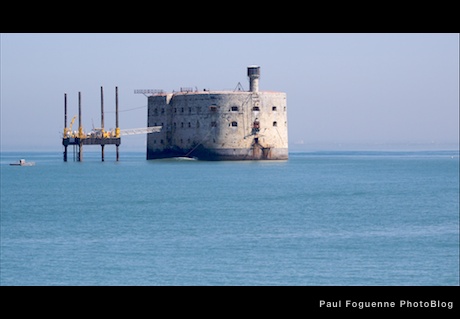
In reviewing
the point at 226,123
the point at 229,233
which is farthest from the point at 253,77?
the point at 229,233

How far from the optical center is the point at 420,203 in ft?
181

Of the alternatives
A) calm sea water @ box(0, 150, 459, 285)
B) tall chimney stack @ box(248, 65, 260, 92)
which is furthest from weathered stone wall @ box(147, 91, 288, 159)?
calm sea water @ box(0, 150, 459, 285)

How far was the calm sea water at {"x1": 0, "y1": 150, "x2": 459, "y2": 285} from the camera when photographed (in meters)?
29.1

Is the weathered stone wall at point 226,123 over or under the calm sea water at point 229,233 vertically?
over

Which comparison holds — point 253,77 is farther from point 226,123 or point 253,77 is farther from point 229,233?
point 229,233

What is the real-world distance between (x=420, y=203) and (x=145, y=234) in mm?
21297

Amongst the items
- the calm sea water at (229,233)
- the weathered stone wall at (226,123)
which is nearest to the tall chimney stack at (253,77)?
the weathered stone wall at (226,123)

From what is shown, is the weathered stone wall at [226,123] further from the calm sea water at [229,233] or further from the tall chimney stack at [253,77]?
the calm sea water at [229,233]

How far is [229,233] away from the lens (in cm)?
3938

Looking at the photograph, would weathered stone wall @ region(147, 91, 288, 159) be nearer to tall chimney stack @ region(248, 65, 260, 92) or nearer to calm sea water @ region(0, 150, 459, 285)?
tall chimney stack @ region(248, 65, 260, 92)

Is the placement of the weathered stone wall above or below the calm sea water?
above

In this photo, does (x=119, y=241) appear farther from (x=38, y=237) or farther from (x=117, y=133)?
(x=117, y=133)

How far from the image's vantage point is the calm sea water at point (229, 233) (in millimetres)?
29109
